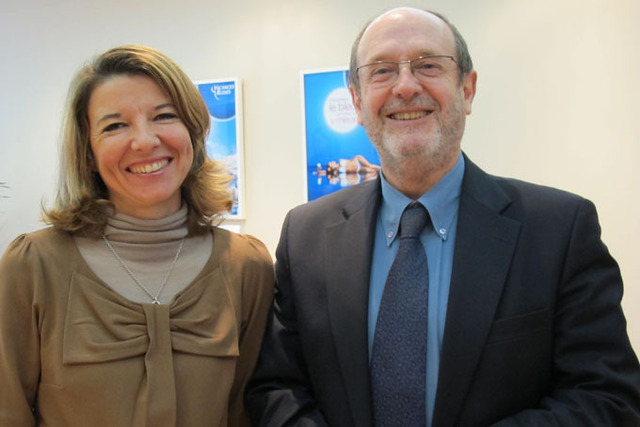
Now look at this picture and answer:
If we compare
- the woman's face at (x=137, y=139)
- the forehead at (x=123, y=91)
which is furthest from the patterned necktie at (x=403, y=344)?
the forehead at (x=123, y=91)

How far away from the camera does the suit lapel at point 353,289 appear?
1.30 meters

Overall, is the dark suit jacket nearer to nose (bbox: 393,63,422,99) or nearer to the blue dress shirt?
the blue dress shirt

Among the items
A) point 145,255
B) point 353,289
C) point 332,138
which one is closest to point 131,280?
point 145,255

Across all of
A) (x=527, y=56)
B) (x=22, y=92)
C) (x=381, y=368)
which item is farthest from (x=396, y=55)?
(x=22, y=92)

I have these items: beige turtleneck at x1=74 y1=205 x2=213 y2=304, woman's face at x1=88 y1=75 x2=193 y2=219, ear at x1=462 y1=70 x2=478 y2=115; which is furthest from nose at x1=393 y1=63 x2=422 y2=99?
beige turtleneck at x1=74 y1=205 x2=213 y2=304

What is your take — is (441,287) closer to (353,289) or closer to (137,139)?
(353,289)

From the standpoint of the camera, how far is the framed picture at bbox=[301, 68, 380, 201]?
342 cm

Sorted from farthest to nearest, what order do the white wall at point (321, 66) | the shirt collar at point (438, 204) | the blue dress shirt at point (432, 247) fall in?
the white wall at point (321, 66)
the shirt collar at point (438, 204)
the blue dress shirt at point (432, 247)

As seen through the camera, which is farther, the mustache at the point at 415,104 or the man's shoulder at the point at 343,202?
the man's shoulder at the point at 343,202

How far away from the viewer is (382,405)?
4.20 ft

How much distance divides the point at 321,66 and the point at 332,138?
0.50 meters

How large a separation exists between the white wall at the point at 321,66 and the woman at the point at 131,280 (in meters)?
2.06

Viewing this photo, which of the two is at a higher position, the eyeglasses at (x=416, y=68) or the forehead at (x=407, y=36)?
the forehead at (x=407, y=36)

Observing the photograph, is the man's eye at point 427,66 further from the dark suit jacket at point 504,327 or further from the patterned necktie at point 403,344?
the patterned necktie at point 403,344
